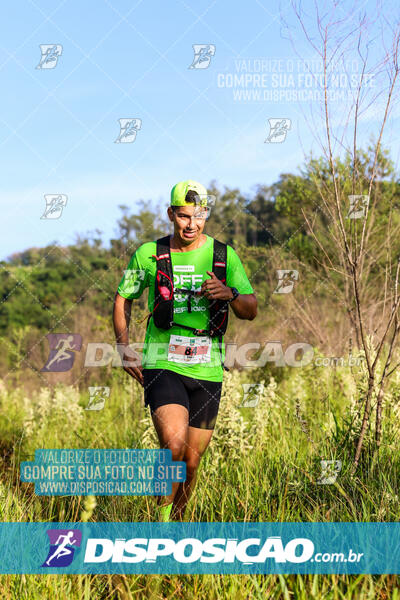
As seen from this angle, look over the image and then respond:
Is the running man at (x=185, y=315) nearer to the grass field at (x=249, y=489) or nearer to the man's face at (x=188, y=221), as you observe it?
the man's face at (x=188, y=221)

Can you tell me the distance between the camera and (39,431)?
6.33 m

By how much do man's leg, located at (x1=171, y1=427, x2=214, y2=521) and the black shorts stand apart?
0.05 meters

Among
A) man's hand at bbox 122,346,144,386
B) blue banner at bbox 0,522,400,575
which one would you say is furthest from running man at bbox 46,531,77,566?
man's hand at bbox 122,346,144,386

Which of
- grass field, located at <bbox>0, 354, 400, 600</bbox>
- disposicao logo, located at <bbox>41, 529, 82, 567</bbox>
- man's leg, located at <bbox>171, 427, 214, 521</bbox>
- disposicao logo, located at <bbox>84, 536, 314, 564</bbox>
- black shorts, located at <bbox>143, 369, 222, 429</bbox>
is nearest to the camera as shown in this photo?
grass field, located at <bbox>0, 354, 400, 600</bbox>

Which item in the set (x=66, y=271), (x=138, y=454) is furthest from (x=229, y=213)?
(x=138, y=454)

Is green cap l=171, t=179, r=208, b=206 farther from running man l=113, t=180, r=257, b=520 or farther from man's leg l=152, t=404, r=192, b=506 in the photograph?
man's leg l=152, t=404, r=192, b=506

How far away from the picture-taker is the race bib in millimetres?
3797

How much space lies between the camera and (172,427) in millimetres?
3543

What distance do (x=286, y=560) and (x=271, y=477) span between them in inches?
36.5

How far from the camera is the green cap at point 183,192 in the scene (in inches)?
150

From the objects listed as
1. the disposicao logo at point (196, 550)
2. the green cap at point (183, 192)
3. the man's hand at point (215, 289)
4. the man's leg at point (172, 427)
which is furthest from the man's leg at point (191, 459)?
the green cap at point (183, 192)

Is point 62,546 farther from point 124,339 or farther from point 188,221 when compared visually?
point 188,221

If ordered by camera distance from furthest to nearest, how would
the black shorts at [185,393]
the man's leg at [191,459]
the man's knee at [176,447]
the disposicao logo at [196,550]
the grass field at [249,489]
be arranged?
the man's leg at [191,459] → the black shorts at [185,393] → the man's knee at [176,447] → the disposicao logo at [196,550] → the grass field at [249,489]

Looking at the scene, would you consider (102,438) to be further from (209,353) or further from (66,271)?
(66,271)
